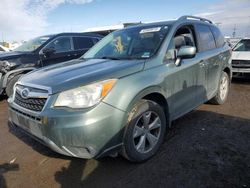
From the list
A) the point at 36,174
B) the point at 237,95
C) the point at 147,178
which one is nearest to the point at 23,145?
the point at 36,174

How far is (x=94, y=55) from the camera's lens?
435 centimetres

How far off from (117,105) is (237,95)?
195 inches

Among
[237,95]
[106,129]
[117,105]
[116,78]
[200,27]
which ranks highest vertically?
[200,27]

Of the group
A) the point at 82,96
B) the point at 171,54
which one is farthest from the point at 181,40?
the point at 82,96

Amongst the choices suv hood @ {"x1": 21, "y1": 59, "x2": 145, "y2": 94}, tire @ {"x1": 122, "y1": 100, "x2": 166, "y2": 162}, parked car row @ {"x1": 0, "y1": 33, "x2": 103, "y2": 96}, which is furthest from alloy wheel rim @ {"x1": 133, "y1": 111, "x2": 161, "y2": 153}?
parked car row @ {"x1": 0, "y1": 33, "x2": 103, "y2": 96}

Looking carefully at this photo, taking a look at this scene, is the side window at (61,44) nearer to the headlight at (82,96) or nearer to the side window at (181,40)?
the side window at (181,40)

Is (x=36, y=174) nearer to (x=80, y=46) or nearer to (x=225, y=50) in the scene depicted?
(x=225, y=50)

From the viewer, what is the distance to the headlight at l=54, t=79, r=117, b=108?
2619mm

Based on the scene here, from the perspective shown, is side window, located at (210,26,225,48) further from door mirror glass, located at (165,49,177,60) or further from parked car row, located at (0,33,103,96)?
parked car row, located at (0,33,103,96)

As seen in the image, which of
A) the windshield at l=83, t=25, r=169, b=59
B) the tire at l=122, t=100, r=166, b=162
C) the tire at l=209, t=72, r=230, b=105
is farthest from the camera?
the tire at l=209, t=72, r=230, b=105

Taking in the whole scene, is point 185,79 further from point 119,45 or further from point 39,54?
point 39,54

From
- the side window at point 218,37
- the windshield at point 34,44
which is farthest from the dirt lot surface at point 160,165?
the windshield at point 34,44

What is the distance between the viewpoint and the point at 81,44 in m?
7.80

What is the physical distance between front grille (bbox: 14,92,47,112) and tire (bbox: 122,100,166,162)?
99cm
